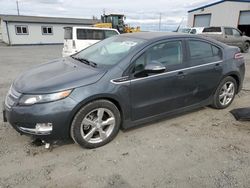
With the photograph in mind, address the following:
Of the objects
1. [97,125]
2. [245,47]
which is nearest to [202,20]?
[245,47]

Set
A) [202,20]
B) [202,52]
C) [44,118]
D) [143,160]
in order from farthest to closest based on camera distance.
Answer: [202,20], [202,52], [143,160], [44,118]

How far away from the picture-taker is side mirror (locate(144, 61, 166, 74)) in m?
3.24

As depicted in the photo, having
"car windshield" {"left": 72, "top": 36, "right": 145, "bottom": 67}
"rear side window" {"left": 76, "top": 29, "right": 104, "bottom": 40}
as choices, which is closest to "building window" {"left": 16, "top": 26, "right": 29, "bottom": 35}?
"rear side window" {"left": 76, "top": 29, "right": 104, "bottom": 40}

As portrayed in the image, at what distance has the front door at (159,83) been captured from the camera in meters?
3.32

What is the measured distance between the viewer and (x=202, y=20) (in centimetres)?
2822

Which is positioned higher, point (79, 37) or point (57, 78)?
point (79, 37)

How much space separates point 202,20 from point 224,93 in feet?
87.3

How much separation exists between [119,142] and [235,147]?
1714 mm

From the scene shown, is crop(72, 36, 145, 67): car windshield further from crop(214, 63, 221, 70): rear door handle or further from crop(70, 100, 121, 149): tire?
crop(214, 63, 221, 70): rear door handle

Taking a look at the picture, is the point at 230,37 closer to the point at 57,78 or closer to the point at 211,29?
the point at 211,29

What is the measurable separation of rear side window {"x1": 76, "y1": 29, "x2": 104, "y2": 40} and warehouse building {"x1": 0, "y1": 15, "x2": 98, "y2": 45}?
1849 cm

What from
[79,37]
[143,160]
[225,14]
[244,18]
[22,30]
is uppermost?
[225,14]

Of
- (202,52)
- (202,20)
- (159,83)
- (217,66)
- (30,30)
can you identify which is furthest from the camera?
(202,20)

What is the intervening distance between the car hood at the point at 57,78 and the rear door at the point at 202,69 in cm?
166
